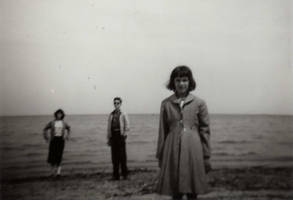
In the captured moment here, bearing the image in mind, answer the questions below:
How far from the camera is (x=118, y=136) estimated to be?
11.2 feet

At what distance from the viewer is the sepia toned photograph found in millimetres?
3281

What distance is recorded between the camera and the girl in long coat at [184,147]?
2.76 m

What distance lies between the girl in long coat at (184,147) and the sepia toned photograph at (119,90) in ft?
1.29

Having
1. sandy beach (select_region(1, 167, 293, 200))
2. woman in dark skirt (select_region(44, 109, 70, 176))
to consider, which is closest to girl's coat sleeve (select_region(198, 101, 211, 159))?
sandy beach (select_region(1, 167, 293, 200))

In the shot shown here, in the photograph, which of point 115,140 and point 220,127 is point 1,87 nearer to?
point 115,140

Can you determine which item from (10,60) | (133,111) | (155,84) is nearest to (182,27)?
(155,84)

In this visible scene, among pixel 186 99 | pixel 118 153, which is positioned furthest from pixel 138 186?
pixel 186 99

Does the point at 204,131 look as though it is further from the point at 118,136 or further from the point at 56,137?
the point at 56,137

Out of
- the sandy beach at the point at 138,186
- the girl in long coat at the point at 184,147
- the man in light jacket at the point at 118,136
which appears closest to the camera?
the girl in long coat at the point at 184,147

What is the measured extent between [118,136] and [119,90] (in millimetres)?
433

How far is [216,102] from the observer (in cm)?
337

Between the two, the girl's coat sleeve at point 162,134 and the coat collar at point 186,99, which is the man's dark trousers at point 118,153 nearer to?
the girl's coat sleeve at point 162,134

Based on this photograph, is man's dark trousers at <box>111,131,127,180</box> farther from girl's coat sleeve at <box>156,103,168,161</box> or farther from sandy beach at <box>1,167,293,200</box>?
girl's coat sleeve at <box>156,103,168,161</box>

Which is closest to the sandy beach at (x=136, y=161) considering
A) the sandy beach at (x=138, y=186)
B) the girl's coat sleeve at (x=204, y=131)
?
the sandy beach at (x=138, y=186)
